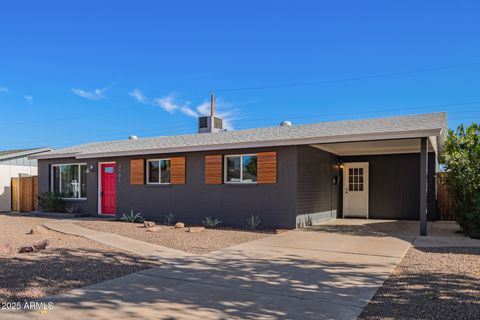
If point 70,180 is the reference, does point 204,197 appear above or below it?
below

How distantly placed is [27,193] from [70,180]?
3.25m

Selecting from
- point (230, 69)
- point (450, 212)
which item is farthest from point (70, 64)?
point (450, 212)

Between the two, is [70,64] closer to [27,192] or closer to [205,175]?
[27,192]

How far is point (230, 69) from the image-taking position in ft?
85.9

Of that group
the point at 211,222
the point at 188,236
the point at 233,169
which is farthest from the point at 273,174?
the point at 188,236

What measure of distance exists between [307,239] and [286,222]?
219 centimetres

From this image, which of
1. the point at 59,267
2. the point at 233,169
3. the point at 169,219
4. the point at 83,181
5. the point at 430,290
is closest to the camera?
the point at 430,290

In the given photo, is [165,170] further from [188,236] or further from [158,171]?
[188,236]

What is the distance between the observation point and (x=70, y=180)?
17453mm

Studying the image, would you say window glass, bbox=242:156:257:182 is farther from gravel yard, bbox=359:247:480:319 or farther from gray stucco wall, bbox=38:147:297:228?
gravel yard, bbox=359:247:480:319

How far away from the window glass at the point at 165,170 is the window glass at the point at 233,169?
101 inches

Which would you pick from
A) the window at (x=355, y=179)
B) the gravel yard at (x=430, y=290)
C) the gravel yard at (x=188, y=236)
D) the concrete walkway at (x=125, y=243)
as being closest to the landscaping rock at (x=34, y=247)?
the concrete walkway at (x=125, y=243)

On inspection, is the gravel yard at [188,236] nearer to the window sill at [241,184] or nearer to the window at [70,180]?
the window sill at [241,184]

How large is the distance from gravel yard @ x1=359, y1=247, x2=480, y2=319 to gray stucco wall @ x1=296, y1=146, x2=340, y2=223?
504cm
